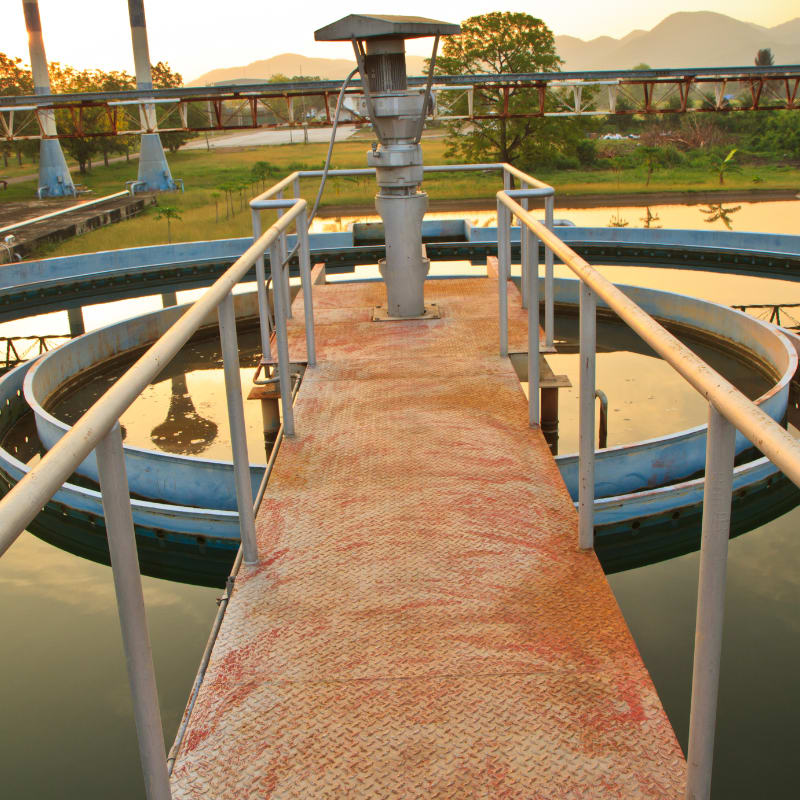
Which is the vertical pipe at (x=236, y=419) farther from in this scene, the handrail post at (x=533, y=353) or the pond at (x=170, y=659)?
the handrail post at (x=533, y=353)

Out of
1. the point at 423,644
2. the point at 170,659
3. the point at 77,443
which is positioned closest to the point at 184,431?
the point at 170,659

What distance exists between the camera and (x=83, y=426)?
120 cm

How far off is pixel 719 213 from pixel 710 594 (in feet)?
64.7

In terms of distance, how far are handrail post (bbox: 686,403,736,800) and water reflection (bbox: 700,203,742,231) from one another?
55.2ft

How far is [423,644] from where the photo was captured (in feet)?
7.11

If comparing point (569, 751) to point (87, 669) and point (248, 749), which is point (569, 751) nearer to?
point (248, 749)

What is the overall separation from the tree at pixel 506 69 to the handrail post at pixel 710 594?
29307 mm

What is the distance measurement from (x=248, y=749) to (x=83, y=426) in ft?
3.06

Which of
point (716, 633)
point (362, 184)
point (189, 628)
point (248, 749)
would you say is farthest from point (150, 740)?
point (362, 184)

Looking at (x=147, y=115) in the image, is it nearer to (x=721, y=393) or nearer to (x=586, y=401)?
(x=586, y=401)

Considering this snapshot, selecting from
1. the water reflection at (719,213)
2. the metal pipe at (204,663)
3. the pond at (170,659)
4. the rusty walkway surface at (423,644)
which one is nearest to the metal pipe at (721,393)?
the rusty walkway surface at (423,644)

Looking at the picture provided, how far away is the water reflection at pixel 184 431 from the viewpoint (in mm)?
6367

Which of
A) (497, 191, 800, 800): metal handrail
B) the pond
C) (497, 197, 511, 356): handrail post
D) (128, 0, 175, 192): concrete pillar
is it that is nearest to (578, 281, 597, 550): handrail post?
(497, 191, 800, 800): metal handrail

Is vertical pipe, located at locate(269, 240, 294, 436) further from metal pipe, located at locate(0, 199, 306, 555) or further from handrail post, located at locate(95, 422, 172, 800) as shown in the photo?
handrail post, located at locate(95, 422, 172, 800)
